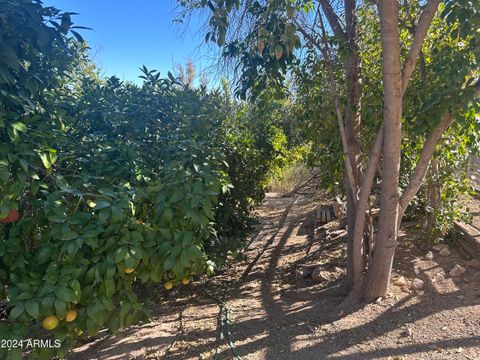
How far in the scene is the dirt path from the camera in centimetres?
337

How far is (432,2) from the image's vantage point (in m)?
3.49

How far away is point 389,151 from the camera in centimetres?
378

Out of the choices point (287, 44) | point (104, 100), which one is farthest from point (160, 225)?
point (104, 100)

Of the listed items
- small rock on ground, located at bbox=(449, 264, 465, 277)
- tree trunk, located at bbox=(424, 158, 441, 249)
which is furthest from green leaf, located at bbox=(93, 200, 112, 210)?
tree trunk, located at bbox=(424, 158, 441, 249)

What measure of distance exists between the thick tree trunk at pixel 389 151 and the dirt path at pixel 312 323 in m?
0.26

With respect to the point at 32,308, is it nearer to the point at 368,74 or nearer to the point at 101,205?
the point at 101,205

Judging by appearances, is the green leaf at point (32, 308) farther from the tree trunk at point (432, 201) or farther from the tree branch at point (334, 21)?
the tree trunk at point (432, 201)

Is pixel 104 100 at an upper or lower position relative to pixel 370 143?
upper

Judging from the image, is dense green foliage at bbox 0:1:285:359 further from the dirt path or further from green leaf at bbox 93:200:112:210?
the dirt path

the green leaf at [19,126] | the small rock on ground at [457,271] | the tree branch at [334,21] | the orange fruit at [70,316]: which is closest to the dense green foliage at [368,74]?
the tree branch at [334,21]

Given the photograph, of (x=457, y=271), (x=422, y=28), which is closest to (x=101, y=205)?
(x=422, y=28)

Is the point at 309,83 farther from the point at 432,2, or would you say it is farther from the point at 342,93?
the point at 432,2

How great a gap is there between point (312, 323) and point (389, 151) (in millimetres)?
1759

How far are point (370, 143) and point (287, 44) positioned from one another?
1945 mm
